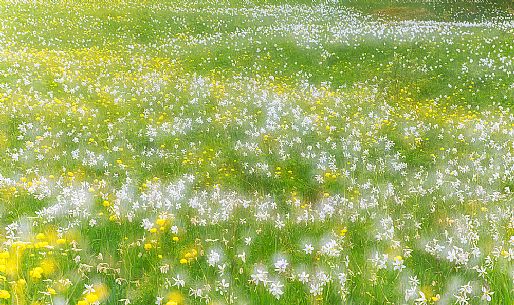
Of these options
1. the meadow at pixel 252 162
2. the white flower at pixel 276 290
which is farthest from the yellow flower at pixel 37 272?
the white flower at pixel 276 290

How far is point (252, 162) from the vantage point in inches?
396

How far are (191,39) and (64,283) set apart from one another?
20080 millimetres

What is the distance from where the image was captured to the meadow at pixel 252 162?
4379 mm

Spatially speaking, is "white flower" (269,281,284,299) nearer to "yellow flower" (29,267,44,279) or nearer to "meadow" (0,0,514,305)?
"meadow" (0,0,514,305)

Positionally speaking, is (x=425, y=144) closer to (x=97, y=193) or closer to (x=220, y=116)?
(x=220, y=116)

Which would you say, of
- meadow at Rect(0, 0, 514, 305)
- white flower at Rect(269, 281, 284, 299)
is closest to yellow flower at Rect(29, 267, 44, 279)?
meadow at Rect(0, 0, 514, 305)

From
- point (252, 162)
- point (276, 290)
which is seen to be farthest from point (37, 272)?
point (252, 162)

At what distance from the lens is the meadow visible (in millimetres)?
4379

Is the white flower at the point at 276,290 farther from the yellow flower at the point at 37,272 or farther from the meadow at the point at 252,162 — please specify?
the yellow flower at the point at 37,272

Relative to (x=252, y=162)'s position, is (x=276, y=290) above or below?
above

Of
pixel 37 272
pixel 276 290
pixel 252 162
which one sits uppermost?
pixel 37 272

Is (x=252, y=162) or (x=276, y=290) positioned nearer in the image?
(x=276, y=290)

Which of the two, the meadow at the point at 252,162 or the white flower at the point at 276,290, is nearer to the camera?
the white flower at the point at 276,290

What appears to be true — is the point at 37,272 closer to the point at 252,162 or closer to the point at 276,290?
the point at 276,290
